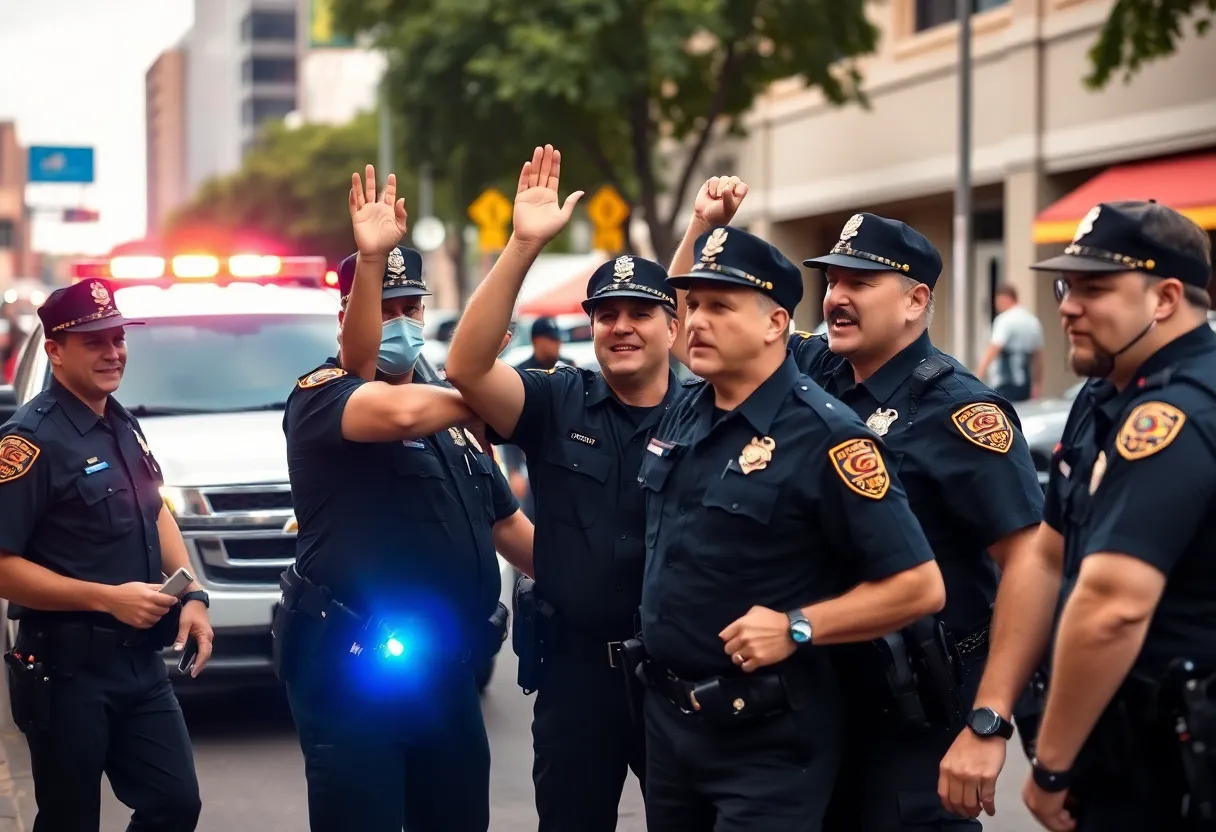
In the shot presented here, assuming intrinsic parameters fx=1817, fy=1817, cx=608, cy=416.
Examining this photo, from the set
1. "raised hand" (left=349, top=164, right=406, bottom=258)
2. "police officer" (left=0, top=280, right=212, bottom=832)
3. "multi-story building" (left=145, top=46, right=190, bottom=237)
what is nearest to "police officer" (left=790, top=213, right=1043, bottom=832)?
"raised hand" (left=349, top=164, right=406, bottom=258)

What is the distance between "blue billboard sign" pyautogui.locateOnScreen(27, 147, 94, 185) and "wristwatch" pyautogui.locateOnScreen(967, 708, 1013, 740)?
79.6 ft

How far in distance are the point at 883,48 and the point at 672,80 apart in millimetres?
5022

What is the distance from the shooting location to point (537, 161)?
4508 millimetres

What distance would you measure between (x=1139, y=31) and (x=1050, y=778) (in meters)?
14.2

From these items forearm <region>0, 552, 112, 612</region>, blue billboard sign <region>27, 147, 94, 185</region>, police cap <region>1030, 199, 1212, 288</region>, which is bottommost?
forearm <region>0, 552, 112, 612</region>

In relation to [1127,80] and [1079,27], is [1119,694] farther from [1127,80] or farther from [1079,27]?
[1079,27]

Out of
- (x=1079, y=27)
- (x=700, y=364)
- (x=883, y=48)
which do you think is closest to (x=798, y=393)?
(x=700, y=364)

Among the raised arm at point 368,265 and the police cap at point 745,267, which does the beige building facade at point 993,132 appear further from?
the police cap at point 745,267

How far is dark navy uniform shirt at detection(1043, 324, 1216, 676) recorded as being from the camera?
10.8 feet

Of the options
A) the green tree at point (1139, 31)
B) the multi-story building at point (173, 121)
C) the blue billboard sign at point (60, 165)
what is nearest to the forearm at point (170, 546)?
the green tree at point (1139, 31)

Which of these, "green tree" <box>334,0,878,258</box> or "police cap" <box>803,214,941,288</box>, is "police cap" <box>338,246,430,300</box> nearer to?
"police cap" <box>803,214,941,288</box>

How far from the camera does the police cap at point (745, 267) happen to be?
3.94m

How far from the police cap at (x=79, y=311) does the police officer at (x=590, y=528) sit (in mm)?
1296

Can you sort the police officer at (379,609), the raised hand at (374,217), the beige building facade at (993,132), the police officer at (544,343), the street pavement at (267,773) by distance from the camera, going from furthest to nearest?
the beige building facade at (993,132) → the police officer at (544,343) → the street pavement at (267,773) → the police officer at (379,609) → the raised hand at (374,217)
